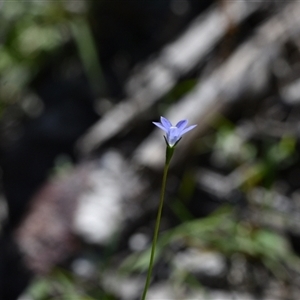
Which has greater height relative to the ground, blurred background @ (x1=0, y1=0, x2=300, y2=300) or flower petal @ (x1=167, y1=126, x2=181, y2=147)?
blurred background @ (x1=0, y1=0, x2=300, y2=300)

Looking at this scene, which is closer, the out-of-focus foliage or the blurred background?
the blurred background

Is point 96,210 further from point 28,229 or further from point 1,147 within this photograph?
point 1,147

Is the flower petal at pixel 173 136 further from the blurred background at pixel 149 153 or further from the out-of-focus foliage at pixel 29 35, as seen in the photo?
the out-of-focus foliage at pixel 29 35

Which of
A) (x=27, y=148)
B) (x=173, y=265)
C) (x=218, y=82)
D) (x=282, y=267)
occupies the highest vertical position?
(x=27, y=148)

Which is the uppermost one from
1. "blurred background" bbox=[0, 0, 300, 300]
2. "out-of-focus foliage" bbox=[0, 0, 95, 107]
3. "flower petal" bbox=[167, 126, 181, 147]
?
"out-of-focus foliage" bbox=[0, 0, 95, 107]

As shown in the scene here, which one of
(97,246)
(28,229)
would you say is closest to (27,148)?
(28,229)

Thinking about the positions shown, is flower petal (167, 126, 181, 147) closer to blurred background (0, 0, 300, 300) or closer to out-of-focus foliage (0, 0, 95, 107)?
blurred background (0, 0, 300, 300)

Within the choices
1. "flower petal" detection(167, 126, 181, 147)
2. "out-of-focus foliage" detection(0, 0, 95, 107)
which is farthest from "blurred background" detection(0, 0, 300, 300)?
"flower petal" detection(167, 126, 181, 147)

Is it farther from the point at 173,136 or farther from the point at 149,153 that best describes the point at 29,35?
the point at 173,136
